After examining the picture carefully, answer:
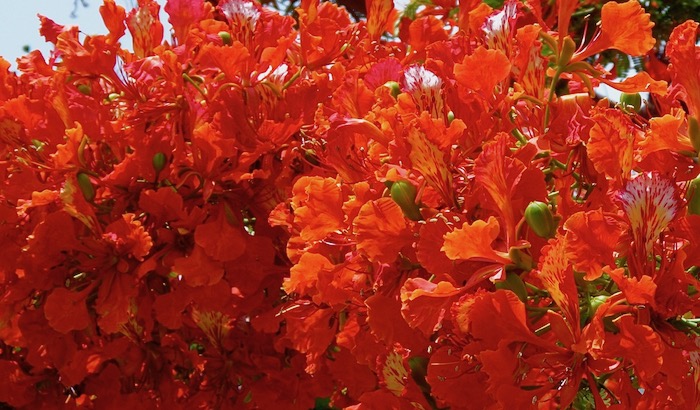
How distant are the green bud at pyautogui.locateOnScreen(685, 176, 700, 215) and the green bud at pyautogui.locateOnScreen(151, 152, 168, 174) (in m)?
0.59

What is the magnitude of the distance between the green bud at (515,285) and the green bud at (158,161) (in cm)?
49

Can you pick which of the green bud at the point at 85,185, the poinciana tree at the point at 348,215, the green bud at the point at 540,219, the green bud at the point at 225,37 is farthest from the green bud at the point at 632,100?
the green bud at the point at 85,185

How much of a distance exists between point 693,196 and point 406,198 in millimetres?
238

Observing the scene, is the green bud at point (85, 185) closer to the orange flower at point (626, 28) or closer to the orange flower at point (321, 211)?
the orange flower at point (321, 211)

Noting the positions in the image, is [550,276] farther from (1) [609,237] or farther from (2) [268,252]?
(2) [268,252]

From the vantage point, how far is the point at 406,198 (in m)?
0.83

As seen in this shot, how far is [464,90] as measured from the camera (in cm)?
→ 91

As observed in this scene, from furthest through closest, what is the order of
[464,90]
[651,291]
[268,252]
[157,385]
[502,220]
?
1. [157,385]
2. [268,252]
3. [464,90]
4. [502,220]
5. [651,291]

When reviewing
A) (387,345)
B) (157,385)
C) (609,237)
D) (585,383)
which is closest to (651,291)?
(609,237)

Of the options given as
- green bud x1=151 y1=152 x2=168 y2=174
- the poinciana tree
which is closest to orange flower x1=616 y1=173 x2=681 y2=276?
the poinciana tree

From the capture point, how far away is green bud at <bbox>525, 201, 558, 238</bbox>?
0.76 m

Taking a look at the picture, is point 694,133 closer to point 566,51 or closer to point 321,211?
point 566,51

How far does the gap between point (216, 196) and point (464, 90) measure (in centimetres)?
36

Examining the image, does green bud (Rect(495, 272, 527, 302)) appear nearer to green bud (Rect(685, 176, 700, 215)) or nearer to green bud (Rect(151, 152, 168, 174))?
green bud (Rect(685, 176, 700, 215))
